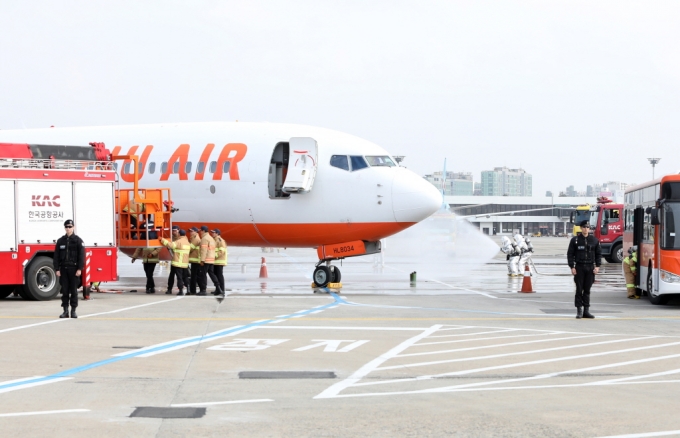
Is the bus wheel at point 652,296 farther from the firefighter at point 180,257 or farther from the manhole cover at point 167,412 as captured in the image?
the manhole cover at point 167,412

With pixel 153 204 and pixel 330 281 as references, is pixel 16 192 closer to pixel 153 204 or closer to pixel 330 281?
pixel 153 204

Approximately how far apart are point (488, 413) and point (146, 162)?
21.0 meters

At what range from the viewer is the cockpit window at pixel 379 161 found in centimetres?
2625

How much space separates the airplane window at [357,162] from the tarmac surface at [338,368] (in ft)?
16.3

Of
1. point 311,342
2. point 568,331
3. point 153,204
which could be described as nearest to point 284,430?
point 311,342

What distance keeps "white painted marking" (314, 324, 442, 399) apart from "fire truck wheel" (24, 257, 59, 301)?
9.86m

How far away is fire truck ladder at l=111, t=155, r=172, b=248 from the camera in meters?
→ 25.0

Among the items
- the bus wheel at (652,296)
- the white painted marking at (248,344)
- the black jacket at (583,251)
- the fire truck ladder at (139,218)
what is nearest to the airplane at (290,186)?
the fire truck ladder at (139,218)

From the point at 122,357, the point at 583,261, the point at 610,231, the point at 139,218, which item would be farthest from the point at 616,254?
the point at 122,357

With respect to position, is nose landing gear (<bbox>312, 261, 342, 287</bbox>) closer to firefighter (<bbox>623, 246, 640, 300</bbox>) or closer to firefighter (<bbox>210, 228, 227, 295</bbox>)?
firefighter (<bbox>210, 228, 227, 295</bbox>)

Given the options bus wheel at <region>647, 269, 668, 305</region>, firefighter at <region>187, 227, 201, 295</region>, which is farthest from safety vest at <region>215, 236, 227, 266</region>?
bus wheel at <region>647, 269, 668, 305</region>

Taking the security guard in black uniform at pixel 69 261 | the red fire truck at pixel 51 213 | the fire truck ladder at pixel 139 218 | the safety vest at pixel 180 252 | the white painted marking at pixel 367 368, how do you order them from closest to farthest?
the white painted marking at pixel 367 368
the security guard in black uniform at pixel 69 261
the red fire truck at pixel 51 213
the safety vest at pixel 180 252
the fire truck ladder at pixel 139 218

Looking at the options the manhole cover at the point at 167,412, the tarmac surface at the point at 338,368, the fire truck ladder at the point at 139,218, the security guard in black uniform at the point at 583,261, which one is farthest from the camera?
the fire truck ladder at the point at 139,218

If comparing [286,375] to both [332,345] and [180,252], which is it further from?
[180,252]
